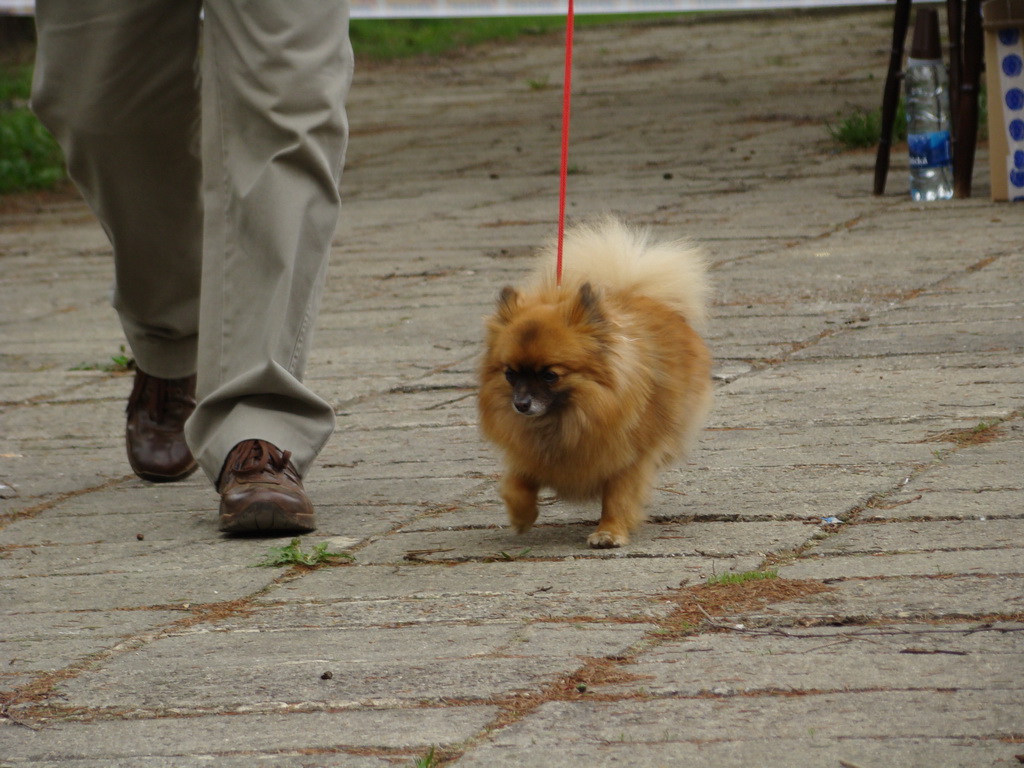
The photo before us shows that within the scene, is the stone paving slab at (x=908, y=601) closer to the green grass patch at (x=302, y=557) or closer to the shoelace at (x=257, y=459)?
the green grass patch at (x=302, y=557)

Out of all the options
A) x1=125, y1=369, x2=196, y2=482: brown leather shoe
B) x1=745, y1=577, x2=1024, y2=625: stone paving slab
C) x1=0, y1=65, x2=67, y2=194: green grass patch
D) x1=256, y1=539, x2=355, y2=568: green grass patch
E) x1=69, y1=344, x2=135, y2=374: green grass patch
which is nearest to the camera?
x1=745, y1=577, x2=1024, y2=625: stone paving slab

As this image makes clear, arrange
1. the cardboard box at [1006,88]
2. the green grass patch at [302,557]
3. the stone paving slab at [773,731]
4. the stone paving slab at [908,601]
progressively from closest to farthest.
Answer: the stone paving slab at [773,731] → the stone paving slab at [908,601] → the green grass patch at [302,557] → the cardboard box at [1006,88]

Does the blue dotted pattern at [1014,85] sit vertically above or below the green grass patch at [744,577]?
above

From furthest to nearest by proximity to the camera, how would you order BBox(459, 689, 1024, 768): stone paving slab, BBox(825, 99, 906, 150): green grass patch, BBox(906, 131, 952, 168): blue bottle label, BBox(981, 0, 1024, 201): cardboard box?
BBox(825, 99, 906, 150): green grass patch
BBox(906, 131, 952, 168): blue bottle label
BBox(981, 0, 1024, 201): cardboard box
BBox(459, 689, 1024, 768): stone paving slab

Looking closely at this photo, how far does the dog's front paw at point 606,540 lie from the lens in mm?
3189

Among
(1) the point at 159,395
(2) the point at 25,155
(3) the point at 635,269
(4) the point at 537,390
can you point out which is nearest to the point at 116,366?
(1) the point at 159,395

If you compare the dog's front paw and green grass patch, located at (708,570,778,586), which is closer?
green grass patch, located at (708,570,778,586)

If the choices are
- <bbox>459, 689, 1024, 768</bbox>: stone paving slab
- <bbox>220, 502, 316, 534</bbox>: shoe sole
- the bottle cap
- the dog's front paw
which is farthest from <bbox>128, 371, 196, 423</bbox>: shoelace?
the bottle cap

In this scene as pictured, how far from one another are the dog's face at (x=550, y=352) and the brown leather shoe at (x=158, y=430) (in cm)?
126

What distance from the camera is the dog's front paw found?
3.19 meters

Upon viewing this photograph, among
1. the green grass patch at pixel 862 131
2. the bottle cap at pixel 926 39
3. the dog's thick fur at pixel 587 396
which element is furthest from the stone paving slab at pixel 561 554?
the green grass patch at pixel 862 131

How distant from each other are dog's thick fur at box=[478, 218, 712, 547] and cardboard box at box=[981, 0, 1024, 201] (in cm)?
419

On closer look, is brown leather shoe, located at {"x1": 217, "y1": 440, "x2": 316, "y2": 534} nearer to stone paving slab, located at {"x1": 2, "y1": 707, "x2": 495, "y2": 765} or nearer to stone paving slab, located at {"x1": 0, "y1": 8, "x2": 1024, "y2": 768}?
stone paving slab, located at {"x1": 0, "y1": 8, "x2": 1024, "y2": 768}

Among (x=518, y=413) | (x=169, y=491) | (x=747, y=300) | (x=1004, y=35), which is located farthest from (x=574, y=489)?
(x=1004, y=35)
